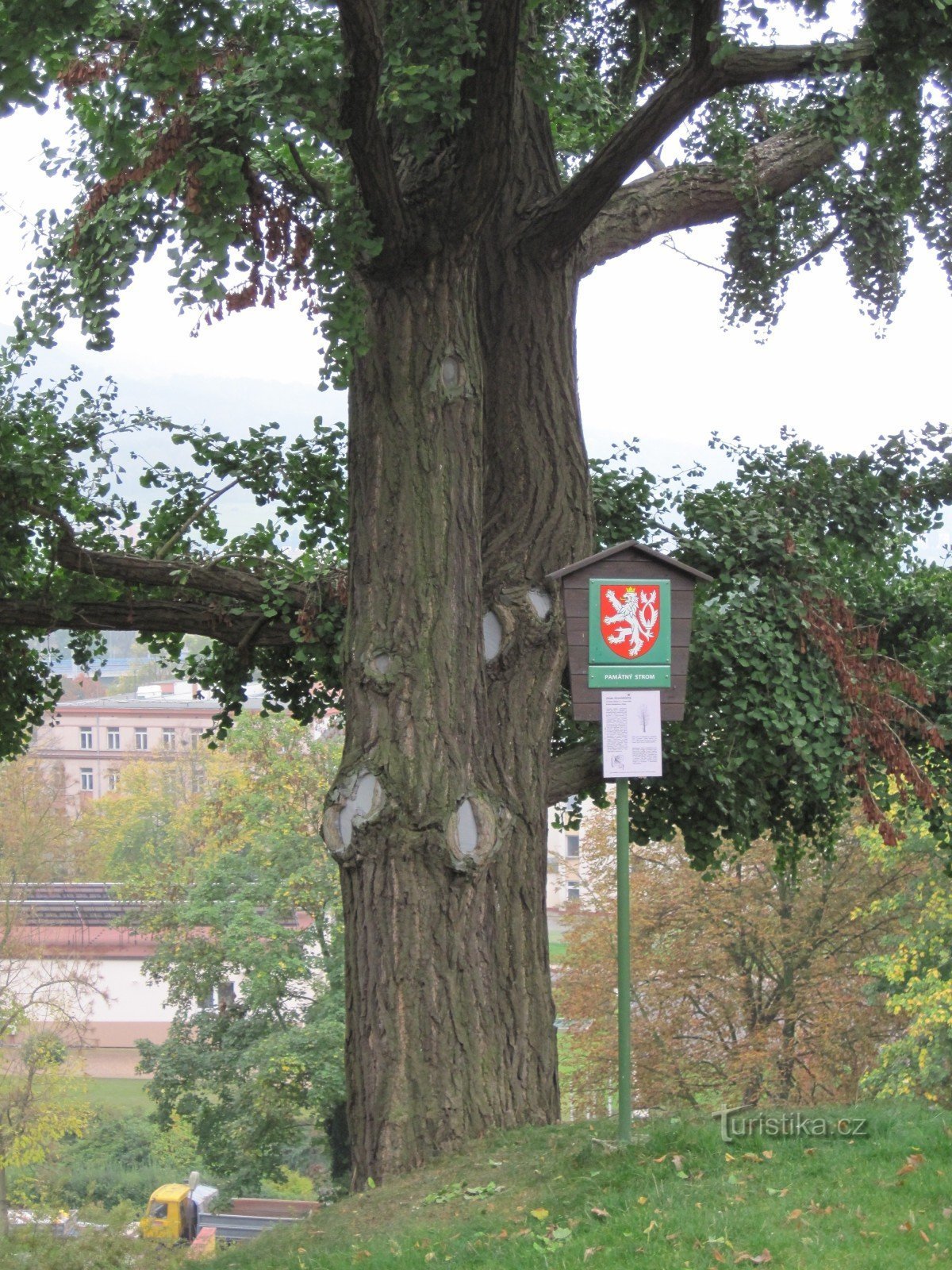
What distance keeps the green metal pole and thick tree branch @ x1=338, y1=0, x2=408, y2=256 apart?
3.18m

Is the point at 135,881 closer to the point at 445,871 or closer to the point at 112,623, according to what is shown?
the point at 112,623

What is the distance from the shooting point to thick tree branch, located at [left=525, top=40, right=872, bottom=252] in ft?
24.1

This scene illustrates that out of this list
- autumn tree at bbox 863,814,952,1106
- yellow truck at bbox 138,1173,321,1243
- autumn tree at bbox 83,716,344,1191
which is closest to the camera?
autumn tree at bbox 863,814,952,1106

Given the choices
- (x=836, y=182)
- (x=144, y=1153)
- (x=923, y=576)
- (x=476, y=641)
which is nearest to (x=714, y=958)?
(x=923, y=576)

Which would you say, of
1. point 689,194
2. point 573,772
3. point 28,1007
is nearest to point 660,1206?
point 573,772

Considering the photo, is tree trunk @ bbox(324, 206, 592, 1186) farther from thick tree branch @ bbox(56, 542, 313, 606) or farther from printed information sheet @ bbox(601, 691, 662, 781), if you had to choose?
thick tree branch @ bbox(56, 542, 313, 606)

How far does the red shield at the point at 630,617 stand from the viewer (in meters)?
6.50

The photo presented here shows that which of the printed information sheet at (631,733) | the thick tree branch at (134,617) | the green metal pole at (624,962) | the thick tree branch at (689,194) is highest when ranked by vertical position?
the thick tree branch at (689,194)

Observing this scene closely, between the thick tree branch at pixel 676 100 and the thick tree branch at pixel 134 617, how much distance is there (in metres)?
3.43

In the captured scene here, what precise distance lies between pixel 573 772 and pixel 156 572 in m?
2.91

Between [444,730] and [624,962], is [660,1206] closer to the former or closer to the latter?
[624,962]

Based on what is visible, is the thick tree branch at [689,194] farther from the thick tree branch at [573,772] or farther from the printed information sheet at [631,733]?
the printed information sheet at [631,733]

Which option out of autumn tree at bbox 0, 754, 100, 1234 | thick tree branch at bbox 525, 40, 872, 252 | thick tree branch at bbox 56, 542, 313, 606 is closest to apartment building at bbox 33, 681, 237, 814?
autumn tree at bbox 0, 754, 100, 1234

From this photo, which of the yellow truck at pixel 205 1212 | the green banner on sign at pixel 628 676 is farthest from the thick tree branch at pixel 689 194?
the yellow truck at pixel 205 1212
